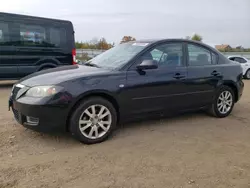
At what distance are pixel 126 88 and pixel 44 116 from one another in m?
1.24

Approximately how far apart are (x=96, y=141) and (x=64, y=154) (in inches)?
21.4

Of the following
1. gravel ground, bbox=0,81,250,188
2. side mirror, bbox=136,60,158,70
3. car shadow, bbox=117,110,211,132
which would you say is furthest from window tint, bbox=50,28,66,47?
side mirror, bbox=136,60,158,70

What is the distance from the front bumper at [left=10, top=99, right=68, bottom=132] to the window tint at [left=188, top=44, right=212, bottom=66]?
250cm

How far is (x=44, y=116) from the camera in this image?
353 centimetres

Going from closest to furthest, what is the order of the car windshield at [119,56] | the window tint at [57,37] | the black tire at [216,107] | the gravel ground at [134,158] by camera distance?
the gravel ground at [134,158] < the car windshield at [119,56] < the black tire at [216,107] < the window tint at [57,37]

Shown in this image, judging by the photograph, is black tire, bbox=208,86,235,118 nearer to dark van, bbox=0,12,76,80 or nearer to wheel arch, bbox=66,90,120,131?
wheel arch, bbox=66,90,120,131

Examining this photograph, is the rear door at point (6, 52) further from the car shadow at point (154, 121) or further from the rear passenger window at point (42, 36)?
the car shadow at point (154, 121)

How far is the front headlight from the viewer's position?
11.6ft

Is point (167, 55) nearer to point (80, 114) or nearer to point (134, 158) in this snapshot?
point (80, 114)

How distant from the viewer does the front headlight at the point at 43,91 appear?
3.54 metres

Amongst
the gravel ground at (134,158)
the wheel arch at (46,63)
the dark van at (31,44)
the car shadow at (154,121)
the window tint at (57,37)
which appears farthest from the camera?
the window tint at (57,37)

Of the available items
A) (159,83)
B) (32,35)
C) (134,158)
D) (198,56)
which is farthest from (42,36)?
(134,158)

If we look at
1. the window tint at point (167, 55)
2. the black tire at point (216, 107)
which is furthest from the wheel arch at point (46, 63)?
the black tire at point (216, 107)

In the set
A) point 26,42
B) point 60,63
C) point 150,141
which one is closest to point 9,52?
point 26,42
